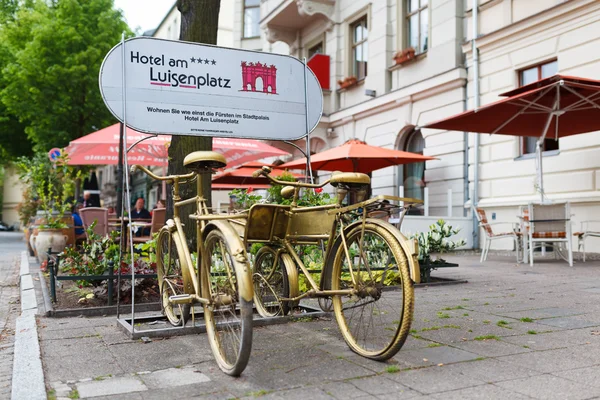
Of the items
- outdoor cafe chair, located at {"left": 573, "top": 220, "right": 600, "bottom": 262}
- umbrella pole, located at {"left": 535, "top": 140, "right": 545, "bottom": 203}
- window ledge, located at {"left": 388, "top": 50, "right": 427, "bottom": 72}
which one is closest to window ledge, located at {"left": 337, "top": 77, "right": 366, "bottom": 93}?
window ledge, located at {"left": 388, "top": 50, "right": 427, "bottom": 72}

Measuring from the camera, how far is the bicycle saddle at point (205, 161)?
3.97 meters

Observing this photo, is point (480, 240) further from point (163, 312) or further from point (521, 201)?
point (163, 312)

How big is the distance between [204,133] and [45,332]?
6.76 feet

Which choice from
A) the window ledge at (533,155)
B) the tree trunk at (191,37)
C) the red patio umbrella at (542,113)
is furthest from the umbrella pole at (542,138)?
the tree trunk at (191,37)

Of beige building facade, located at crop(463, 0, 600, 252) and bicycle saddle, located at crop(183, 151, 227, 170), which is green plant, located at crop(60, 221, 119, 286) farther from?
beige building facade, located at crop(463, 0, 600, 252)

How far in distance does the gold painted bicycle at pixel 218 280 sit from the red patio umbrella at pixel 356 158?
7311 mm

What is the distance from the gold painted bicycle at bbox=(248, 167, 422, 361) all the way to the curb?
1.60 metres

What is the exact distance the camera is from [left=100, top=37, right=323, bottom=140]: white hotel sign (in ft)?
15.5

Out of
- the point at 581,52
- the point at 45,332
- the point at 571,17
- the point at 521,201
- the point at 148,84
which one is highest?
the point at 571,17

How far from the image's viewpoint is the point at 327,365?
3547 millimetres

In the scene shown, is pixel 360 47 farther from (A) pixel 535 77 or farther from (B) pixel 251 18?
(B) pixel 251 18

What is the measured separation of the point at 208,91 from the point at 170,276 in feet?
5.23

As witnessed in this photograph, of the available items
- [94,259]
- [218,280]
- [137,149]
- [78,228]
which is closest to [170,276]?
[218,280]

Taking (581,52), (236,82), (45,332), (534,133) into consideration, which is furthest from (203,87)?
(581,52)
